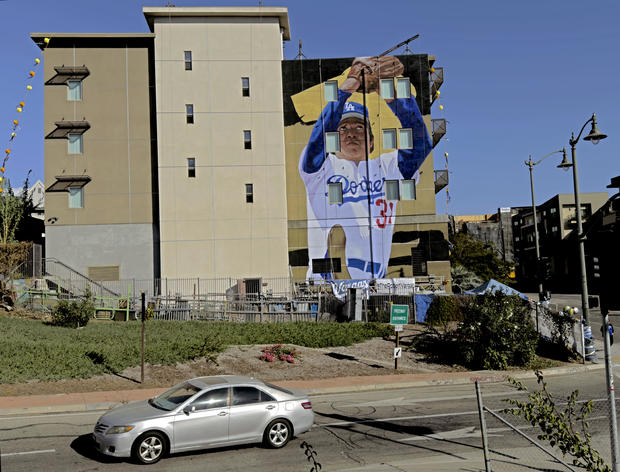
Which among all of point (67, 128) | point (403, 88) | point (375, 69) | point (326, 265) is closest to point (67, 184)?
point (67, 128)

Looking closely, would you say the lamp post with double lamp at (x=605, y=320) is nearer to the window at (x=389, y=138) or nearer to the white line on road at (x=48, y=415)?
the white line on road at (x=48, y=415)

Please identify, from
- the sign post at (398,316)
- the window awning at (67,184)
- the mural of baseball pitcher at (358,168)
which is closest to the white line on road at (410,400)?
the sign post at (398,316)

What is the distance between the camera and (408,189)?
46.4 meters

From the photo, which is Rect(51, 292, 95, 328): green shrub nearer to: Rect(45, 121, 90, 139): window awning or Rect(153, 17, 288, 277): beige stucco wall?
Rect(153, 17, 288, 277): beige stucco wall

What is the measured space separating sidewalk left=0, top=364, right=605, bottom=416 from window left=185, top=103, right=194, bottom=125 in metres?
29.9

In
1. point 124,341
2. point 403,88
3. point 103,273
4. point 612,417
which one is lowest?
point 124,341

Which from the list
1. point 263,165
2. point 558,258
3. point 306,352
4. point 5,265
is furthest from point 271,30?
point 558,258

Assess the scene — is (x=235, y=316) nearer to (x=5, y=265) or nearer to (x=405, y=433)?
(x=5, y=265)

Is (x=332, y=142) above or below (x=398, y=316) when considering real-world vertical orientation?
above

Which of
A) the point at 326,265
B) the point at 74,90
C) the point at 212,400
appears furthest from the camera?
the point at 326,265

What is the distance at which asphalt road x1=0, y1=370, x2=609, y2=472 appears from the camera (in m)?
10.7

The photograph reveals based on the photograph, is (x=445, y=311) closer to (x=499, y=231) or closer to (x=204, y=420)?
(x=204, y=420)

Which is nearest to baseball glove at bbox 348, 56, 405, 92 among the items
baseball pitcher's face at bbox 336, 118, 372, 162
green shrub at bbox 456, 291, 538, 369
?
baseball pitcher's face at bbox 336, 118, 372, 162

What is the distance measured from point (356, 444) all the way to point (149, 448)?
173 inches
